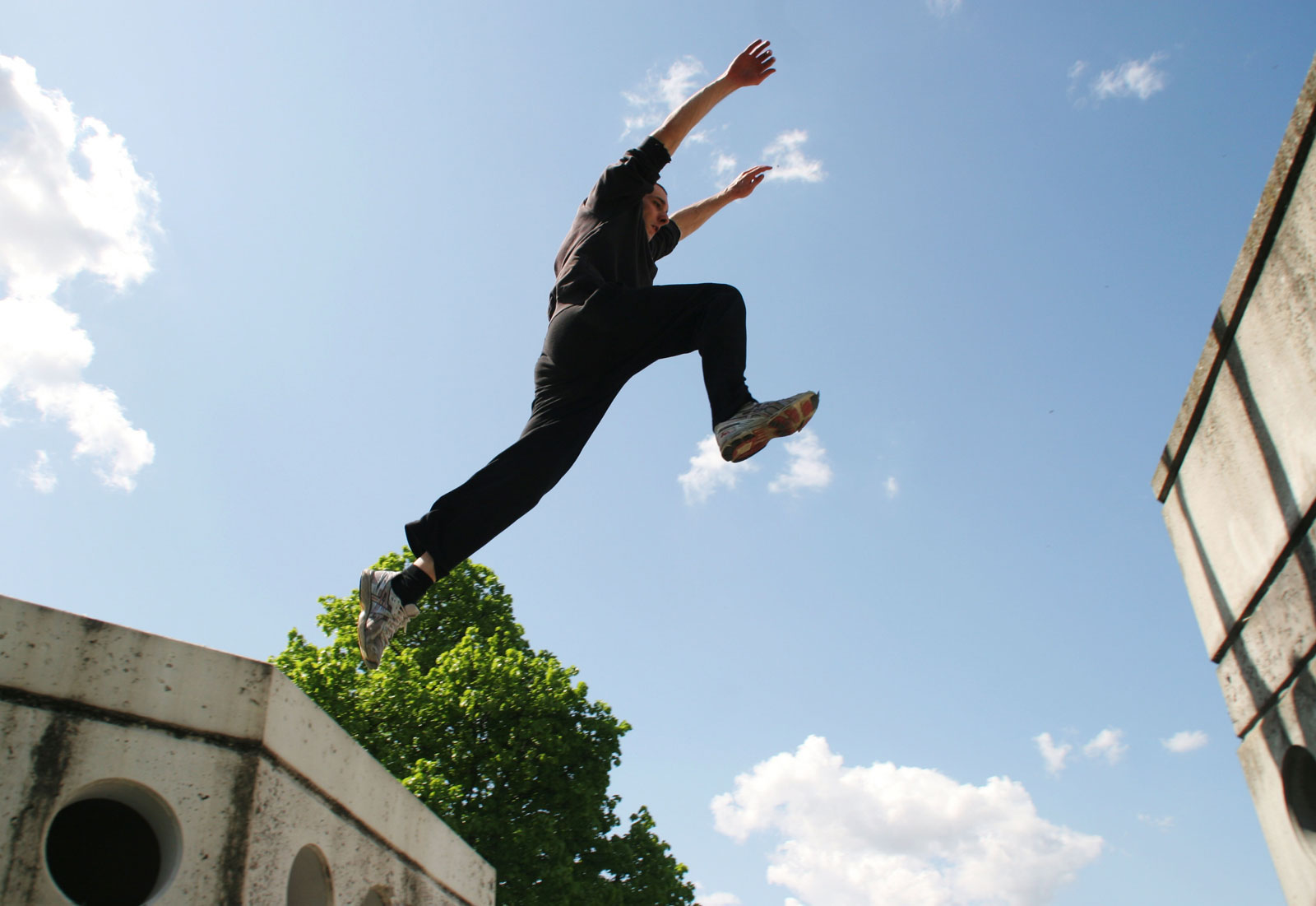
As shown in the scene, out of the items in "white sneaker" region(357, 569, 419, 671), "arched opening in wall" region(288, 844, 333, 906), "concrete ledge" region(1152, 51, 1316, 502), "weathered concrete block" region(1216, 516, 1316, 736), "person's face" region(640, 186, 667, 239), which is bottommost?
"arched opening in wall" region(288, 844, 333, 906)

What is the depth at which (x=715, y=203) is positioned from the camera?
5.69 m

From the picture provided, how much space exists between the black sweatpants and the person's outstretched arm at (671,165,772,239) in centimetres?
160

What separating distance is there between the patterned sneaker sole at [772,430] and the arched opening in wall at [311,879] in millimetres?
Answer: 2429

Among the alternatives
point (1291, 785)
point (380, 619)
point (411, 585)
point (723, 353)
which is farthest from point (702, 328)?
point (1291, 785)

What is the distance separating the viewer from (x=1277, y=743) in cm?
459

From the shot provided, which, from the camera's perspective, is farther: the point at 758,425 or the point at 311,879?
the point at 311,879

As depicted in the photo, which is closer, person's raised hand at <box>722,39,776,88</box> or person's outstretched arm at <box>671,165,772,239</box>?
person's raised hand at <box>722,39,776,88</box>

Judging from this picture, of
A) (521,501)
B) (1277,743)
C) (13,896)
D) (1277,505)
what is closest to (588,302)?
(521,501)

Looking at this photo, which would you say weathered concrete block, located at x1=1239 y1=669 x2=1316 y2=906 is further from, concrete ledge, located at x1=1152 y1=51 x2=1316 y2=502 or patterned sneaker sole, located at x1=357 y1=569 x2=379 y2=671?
patterned sneaker sole, located at x1=357 y1=569 x2=379 y2=671

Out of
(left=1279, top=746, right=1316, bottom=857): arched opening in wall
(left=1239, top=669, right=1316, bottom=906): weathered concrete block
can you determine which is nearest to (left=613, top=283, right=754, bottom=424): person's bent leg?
(left=1239, top=669, right=1316, bottom=906): weathered concrete block

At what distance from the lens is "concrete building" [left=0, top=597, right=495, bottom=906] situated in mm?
3072

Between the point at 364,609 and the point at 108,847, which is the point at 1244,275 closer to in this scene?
the point at 364,609

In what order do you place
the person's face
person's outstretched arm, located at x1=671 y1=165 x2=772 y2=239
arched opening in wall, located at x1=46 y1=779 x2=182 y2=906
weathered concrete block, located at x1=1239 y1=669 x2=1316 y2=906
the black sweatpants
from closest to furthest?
1. arched opening in wall, located at x1=46 y1=779 x2=182 y2=906
2. the black sweatpants
3. weathered concrete block, located at x1=1239 y1=669 x2=1316 y2=906
4. the person's face
5. person's outstretched arm, located at x1=671 y1=165 x2=772 y2=239

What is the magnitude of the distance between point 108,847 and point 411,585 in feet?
4.85
